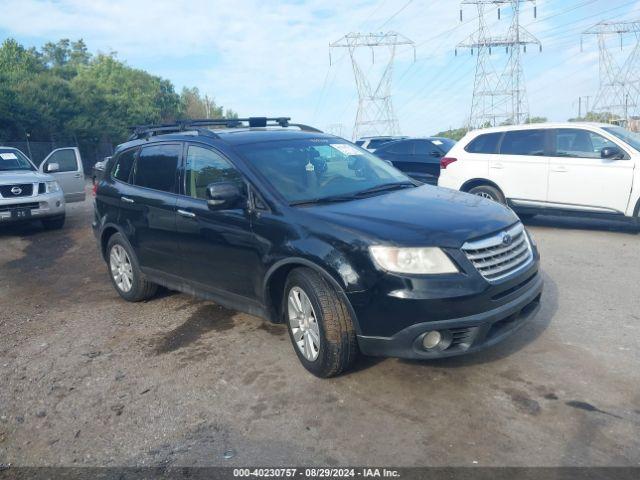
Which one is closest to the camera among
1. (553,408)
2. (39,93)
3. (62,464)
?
(62,464)

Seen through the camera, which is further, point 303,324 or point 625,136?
point 625,136

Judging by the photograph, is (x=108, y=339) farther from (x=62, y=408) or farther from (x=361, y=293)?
(x=361, y=293)

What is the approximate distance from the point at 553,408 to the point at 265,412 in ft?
5.96

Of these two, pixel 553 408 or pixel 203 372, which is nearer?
pixel 553 408

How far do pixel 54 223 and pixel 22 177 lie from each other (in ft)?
3.75

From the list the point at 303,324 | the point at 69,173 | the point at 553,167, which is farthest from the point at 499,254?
the point at 69,173

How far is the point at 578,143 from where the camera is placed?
9039 mm

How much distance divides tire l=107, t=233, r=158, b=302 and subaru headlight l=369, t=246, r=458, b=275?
3.25 metres

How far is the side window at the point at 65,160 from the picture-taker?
13.5 metres

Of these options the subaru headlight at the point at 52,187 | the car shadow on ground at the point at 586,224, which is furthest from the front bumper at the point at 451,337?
the subaru headlight at the point at 52,187

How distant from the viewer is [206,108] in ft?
271

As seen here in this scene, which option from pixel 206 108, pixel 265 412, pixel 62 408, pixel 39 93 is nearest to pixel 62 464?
pixel 62 408

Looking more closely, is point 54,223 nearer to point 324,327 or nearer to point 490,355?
point 324,327

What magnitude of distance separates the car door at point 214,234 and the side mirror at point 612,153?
6.30 meters
